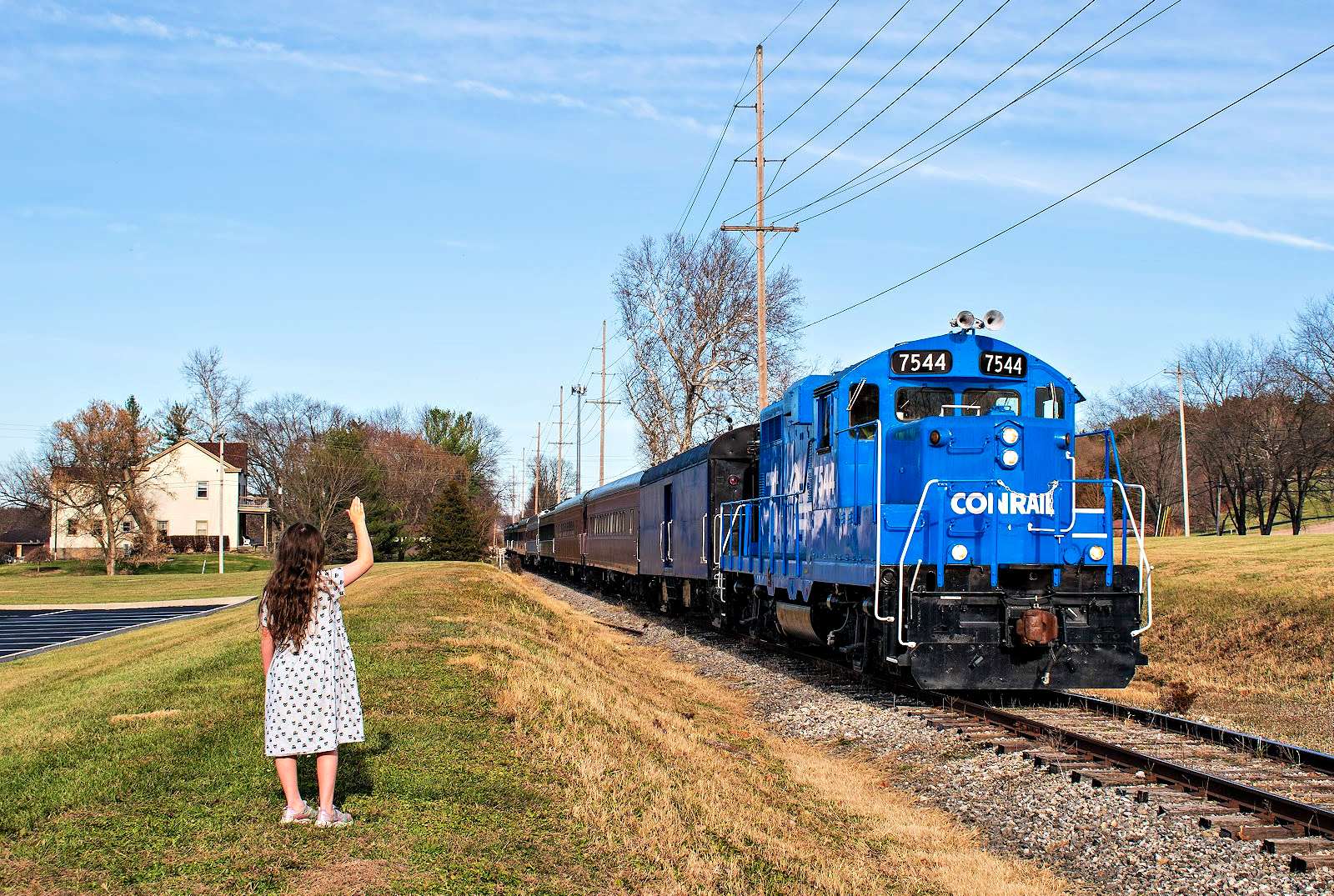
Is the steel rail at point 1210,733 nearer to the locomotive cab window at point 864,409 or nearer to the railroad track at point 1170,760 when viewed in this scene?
the railroad track at point 1170,760

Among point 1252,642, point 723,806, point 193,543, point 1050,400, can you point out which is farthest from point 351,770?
point 193,543

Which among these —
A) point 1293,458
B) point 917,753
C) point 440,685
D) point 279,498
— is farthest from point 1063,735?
point 279,498

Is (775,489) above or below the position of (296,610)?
above

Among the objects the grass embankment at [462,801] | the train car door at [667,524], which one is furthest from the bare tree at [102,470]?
the grass embankment at [462,801]

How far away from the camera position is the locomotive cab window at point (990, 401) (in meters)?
12.4

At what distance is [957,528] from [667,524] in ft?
44.7

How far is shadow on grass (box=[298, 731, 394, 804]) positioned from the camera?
6.71m

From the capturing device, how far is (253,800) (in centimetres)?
644

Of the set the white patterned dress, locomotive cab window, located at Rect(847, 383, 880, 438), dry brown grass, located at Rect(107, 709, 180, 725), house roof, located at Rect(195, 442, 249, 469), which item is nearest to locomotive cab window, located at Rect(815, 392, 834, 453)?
locomotive cab window, located at Rect(847, 383, 880, 438)

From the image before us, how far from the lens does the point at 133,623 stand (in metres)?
29.7

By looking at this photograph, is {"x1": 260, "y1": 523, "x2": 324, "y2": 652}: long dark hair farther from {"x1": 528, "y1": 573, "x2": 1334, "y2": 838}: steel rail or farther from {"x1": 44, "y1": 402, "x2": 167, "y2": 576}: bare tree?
{"x1": 44, "y1": 402, "x2": 167, "y2": 576}: bare tree

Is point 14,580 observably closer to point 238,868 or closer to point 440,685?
point 440,685

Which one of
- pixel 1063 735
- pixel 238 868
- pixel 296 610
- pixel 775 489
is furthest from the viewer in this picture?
pixel 775 489

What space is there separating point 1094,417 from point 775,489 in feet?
251
